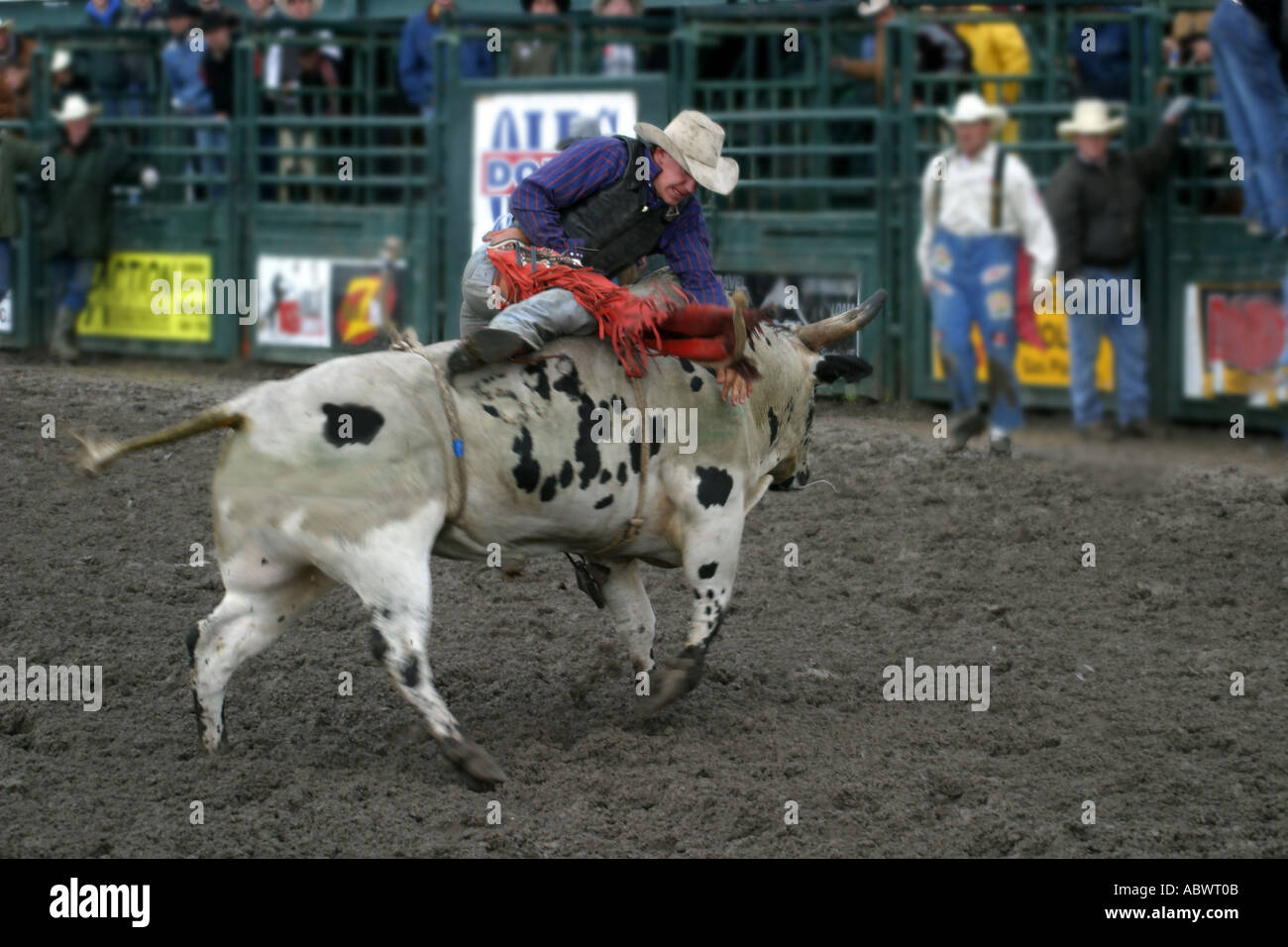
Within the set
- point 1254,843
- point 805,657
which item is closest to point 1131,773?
point 1254,843

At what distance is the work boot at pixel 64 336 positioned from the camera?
1224 cm

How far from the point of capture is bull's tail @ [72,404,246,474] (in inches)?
195

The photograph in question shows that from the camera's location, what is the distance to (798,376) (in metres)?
5.99

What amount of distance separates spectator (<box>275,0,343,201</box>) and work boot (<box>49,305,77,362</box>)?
65.1 inches

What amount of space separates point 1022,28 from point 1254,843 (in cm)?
663

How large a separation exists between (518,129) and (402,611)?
6865mm

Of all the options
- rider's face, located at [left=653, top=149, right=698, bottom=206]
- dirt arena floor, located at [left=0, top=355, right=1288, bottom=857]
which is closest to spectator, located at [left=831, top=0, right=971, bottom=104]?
dirt arena floor, located at [left=0, top=355, right=1288, bottom=857]

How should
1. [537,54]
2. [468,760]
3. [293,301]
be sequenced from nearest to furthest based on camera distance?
[468,760] → [537,54] → [293,301]

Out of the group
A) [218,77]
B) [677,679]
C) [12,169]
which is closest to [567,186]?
[677,679]

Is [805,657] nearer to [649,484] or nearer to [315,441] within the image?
[649,484]

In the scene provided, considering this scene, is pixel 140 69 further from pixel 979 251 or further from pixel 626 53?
pixel 979 251

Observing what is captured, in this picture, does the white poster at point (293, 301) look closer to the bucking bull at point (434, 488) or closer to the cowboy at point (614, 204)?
the cowboy at point (614, 204)

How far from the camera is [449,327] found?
1156 centimetres

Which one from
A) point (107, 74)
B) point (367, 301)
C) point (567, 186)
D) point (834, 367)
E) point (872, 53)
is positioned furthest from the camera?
point (107, 74)
